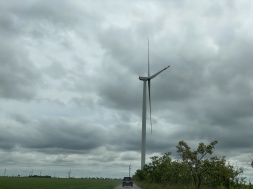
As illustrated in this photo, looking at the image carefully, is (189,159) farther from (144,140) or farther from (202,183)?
(144,140)

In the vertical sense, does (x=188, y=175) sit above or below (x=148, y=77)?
below

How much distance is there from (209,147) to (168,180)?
21085 millimetres

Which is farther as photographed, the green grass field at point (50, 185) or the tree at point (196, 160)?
the green grass field at point (50, 185)

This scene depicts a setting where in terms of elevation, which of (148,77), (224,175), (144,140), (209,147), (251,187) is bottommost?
(251,187)

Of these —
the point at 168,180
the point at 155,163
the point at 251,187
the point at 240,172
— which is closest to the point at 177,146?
the point at 240,172

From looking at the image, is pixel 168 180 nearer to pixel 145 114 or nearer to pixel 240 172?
pixel 240 172

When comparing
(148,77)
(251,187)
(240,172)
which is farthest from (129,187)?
(251,187)

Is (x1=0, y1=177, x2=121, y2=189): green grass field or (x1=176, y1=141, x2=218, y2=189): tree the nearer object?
(x1=176, y1=141, x2=218, y2=189): tree

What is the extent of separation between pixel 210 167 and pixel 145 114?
44455 mm

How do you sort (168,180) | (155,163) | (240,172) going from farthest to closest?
(155,163), (168,180), (240,172)

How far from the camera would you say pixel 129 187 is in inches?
2933

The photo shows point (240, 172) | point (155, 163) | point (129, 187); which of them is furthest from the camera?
point (129, 187)

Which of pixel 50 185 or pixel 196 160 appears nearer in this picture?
pixel 196 160

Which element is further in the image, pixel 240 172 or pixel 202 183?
pixel 240 172
